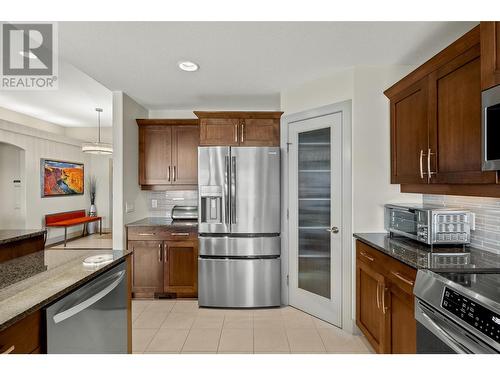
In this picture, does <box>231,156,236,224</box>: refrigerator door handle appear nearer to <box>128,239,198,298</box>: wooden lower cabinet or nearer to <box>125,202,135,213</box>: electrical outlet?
<box>128,239,198,298</box>: wooden lower cabinet

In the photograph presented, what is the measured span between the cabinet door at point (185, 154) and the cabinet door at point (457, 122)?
279 centimetres

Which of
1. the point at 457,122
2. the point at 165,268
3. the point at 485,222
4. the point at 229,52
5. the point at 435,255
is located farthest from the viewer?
the point at 165,268

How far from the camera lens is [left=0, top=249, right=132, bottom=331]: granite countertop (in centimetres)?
100

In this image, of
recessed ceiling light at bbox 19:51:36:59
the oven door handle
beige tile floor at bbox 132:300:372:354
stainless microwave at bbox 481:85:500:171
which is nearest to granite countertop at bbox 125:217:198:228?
beige tile floor at bbox 132:300:372:354

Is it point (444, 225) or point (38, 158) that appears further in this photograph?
point (38, 158)

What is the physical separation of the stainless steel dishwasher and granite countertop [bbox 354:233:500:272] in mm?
1687

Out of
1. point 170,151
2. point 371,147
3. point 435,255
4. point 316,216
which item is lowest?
point 435,255

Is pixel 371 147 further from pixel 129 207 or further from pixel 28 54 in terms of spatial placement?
pixel 28 54

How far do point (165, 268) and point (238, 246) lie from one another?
99cm

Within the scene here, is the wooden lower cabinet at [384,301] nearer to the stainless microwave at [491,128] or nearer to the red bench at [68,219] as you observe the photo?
the stainless microwave at [491,128]

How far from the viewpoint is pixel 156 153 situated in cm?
395

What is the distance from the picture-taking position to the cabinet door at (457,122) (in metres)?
1.58

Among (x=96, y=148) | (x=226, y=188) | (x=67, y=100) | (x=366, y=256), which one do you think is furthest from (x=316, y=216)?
(x=96, y=148)
